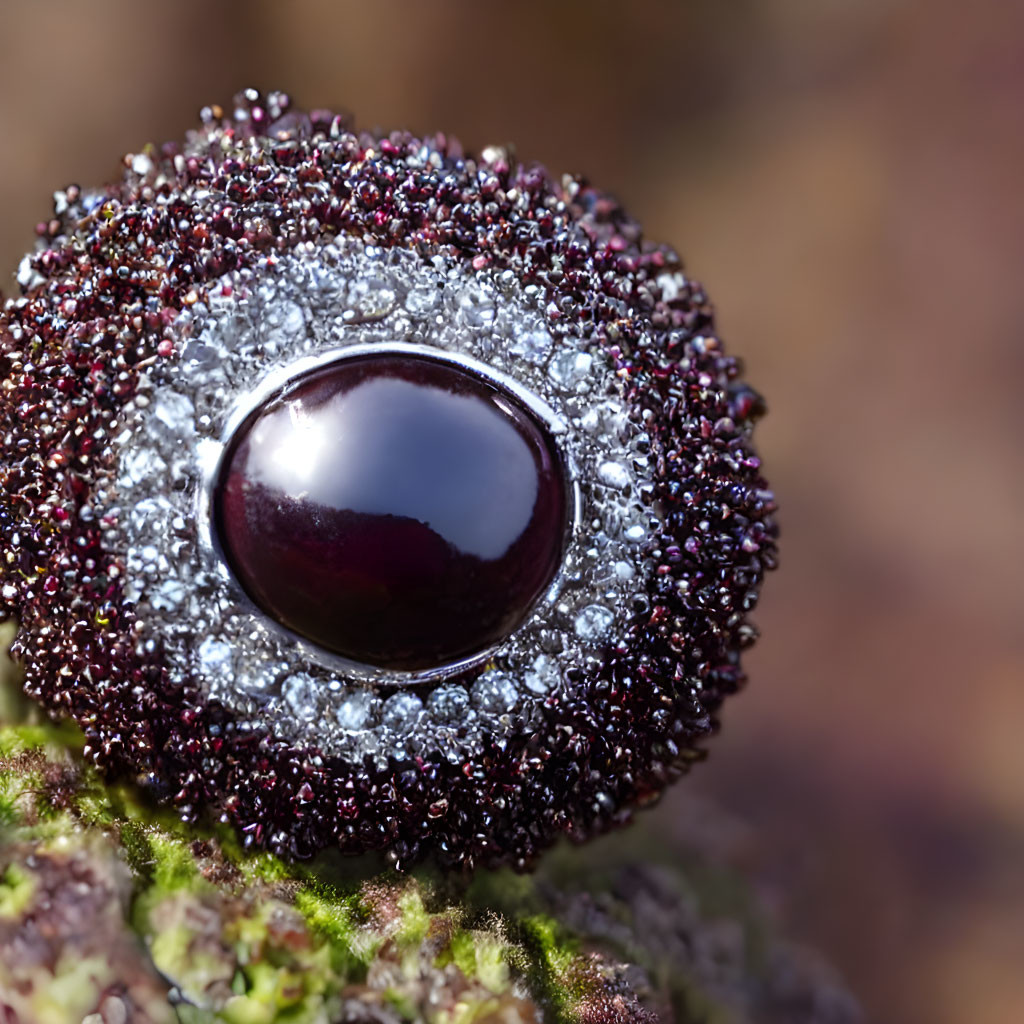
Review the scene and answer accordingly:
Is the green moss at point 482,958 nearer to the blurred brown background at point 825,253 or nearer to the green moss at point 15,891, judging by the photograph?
the green moss at point 15,891

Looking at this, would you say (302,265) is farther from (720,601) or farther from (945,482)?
(945,482)

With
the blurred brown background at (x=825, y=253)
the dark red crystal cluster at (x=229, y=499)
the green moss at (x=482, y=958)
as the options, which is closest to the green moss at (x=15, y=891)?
the dark red crystal cluster at (x=229, y=499)

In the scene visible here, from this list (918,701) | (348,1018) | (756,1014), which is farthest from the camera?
(918,701)

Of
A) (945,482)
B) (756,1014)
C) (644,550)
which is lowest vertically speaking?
(756,1014)

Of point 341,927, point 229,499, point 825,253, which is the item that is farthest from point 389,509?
point 825,253

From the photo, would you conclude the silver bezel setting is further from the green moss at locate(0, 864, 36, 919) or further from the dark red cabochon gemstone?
the green moss at locate(0, 864, 36, 919)

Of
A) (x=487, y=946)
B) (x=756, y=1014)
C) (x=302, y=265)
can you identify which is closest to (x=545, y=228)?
→ (x=302, y=265)
